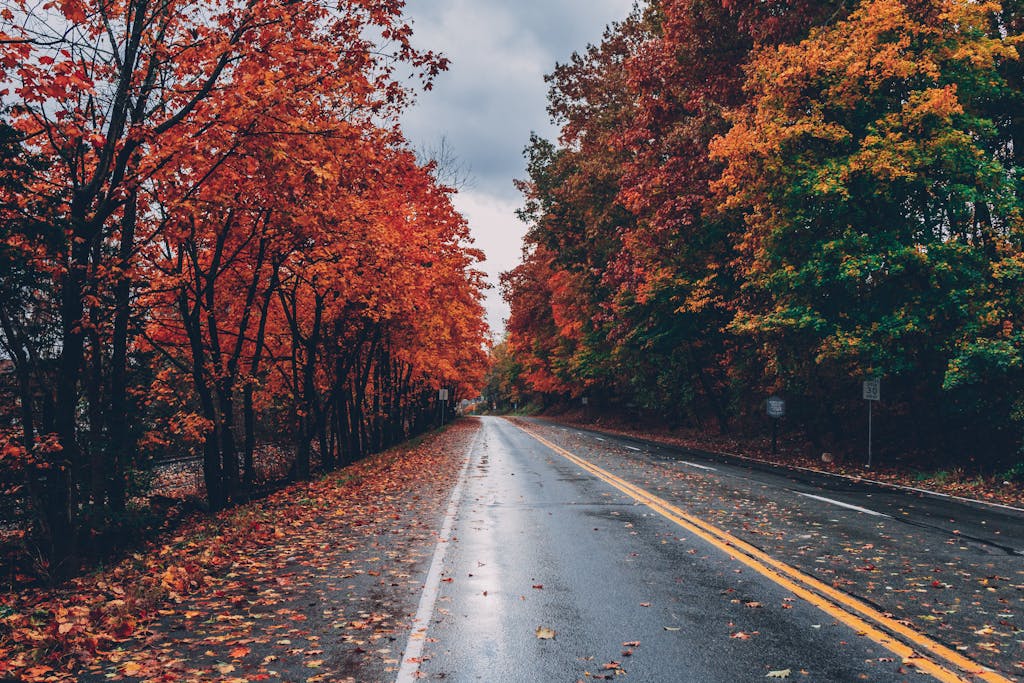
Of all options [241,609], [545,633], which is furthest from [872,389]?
[241,609]

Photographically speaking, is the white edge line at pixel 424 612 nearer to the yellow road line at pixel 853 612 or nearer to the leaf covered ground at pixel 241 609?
the leaf covered ground at pixel 241 609

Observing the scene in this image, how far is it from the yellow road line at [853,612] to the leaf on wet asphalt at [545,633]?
7.49ft

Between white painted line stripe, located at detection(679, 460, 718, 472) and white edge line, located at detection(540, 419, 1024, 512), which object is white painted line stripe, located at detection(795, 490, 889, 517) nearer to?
white edge line, located at detection(540, 419, 1024, 512)

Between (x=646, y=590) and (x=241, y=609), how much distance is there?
3595mm

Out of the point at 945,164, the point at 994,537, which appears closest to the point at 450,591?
the point at 994,537

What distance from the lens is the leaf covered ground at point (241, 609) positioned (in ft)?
16.4

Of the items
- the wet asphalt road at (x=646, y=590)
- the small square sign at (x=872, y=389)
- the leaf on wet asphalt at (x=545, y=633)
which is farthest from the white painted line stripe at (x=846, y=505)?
the leaf on wet asphalt at (x=545, y=633)

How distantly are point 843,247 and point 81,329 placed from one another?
16109mm

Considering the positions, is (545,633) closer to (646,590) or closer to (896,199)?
(646,590)

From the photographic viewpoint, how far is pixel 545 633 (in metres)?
5.46

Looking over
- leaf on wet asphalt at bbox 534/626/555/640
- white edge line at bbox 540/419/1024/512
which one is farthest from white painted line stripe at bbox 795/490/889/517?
leaf on wet asphalt at bbox 534/626/555/640

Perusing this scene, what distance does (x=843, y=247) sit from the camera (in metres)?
17.8

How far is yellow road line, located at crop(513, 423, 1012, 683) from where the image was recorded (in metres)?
4.75

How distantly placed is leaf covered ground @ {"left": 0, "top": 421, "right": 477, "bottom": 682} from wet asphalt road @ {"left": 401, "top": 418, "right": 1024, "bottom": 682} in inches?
21.4
